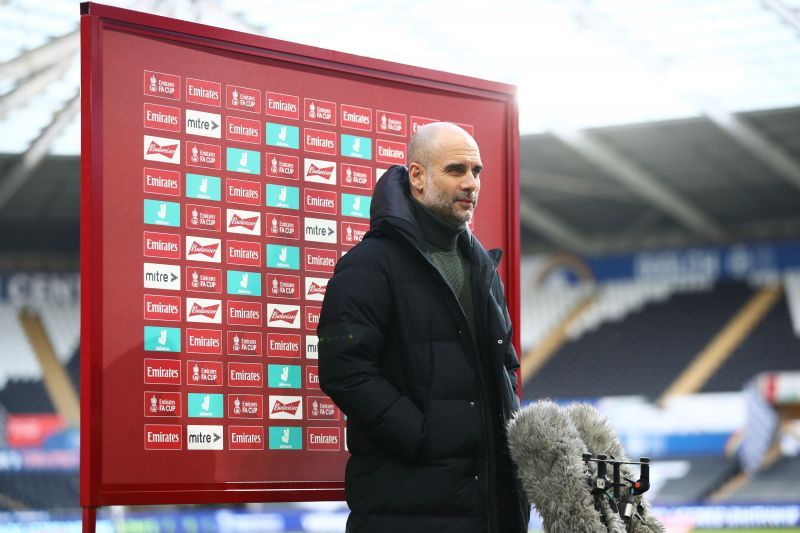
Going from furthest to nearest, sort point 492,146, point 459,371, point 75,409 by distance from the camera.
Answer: point 75,409
point 492,146
point 459,371

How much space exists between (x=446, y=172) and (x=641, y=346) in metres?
17.3

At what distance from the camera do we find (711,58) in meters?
14.6

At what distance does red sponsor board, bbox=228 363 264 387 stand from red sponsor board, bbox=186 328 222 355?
75 mm

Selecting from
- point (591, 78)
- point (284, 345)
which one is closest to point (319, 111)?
point (284, 345)

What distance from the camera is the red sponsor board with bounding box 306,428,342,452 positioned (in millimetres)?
3846

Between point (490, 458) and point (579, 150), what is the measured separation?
14168 mm

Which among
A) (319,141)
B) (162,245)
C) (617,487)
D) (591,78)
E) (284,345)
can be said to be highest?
(591,78)

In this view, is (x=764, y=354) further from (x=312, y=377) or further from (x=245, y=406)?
(x=245, y=406)

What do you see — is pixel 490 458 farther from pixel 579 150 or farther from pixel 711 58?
pixel 579 150

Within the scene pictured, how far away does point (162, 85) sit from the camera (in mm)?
3621

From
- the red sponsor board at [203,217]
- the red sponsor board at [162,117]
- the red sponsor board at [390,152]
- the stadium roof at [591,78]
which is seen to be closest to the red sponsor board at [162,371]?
the red sponsor board at [203,217]

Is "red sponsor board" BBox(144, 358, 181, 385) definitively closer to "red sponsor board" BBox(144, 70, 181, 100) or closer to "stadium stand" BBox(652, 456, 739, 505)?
Result: "red sponsor board" BBox(144, 70, 181, 100)

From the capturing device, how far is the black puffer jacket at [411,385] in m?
3.10

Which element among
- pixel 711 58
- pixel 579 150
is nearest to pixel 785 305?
pixel 579 150
